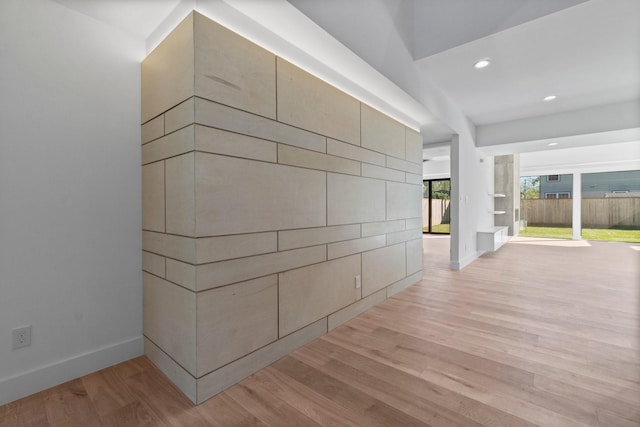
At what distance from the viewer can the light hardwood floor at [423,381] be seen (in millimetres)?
1486

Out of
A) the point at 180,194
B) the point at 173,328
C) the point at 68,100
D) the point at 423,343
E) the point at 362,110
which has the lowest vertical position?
the point at 423,343

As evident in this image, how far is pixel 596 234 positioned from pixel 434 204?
4807 millimetres

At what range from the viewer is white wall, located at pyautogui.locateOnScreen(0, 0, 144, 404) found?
5.31ft

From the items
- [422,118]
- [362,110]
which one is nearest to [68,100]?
[362,110]

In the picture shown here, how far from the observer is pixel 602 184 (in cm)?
820

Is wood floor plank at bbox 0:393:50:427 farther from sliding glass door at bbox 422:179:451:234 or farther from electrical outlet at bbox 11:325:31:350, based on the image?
sliding glass door at bbox 422:179:451:234

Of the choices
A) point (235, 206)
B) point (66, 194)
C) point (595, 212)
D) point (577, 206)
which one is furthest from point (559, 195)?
point (66, 194)

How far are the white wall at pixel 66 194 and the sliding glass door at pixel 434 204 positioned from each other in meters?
10.5

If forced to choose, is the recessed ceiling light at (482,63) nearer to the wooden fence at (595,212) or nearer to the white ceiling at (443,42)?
the white ceiling at (443,42)

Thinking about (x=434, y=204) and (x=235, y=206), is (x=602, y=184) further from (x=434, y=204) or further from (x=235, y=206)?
(x=235, y=206)

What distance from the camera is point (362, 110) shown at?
2977 millimetres

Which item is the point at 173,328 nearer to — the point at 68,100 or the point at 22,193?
the point at 22,193

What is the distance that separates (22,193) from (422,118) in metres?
4.08

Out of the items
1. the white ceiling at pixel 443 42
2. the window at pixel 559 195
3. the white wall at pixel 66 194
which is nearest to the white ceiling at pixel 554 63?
the white ceiling at pixel 443 42
